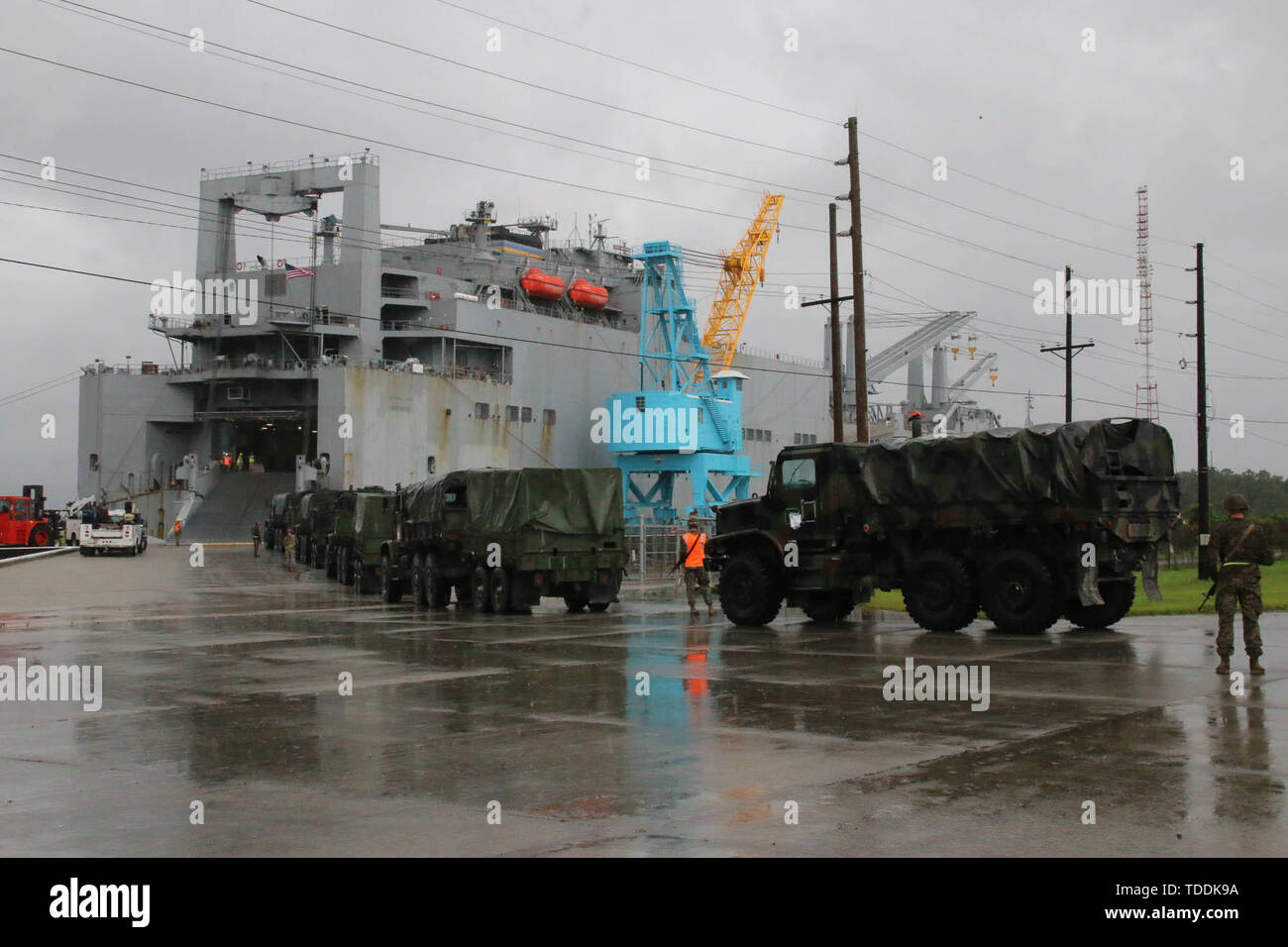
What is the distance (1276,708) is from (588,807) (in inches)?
267

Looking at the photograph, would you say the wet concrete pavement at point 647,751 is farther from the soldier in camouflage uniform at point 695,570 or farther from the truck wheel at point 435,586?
the truck wheel at point 435,586

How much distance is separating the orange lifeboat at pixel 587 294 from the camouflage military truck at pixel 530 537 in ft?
212

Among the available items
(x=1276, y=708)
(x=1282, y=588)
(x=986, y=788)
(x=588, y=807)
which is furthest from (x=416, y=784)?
(x=1282, y=588)

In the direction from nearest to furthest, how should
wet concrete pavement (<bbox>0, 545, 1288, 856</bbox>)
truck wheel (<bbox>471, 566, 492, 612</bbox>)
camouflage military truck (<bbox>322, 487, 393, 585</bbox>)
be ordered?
wet concrete pavement (<bbox>0, 545, 1288, 856</bbox>)
truck wheel (<bbox>471, 566, 492, 612</bbox>)
camouflage military truck (<bbox>322, 487, 393, 585</bbox>)

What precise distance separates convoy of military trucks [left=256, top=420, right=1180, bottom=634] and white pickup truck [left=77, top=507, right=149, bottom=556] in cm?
3512

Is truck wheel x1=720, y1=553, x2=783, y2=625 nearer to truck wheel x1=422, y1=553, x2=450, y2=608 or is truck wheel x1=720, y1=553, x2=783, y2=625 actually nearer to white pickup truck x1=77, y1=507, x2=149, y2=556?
truck wheel x1=422, y1=553, x2=450, y2=608

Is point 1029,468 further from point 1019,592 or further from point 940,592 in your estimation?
point 940,592

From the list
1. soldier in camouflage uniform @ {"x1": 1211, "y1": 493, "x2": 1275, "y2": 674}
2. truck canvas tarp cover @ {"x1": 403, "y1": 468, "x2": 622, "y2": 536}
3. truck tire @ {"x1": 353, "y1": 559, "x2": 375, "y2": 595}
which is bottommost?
truck tire @ {"x1": 353, "y1": 559, "x2": 375, "y2": 595}

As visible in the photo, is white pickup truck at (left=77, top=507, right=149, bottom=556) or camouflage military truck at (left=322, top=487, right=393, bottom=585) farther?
white pickup truck at (left=77, top=507, right=149, bottom=556)

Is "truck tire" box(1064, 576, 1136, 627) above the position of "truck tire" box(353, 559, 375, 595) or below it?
above

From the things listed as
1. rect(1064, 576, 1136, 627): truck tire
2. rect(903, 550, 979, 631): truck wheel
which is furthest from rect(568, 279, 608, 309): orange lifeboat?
rect(1064, 576, 1136, 627): truck tire

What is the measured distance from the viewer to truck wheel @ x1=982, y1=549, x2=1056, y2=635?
1880cm

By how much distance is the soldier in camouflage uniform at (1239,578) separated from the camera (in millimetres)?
13281

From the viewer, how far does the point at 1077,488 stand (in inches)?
738
